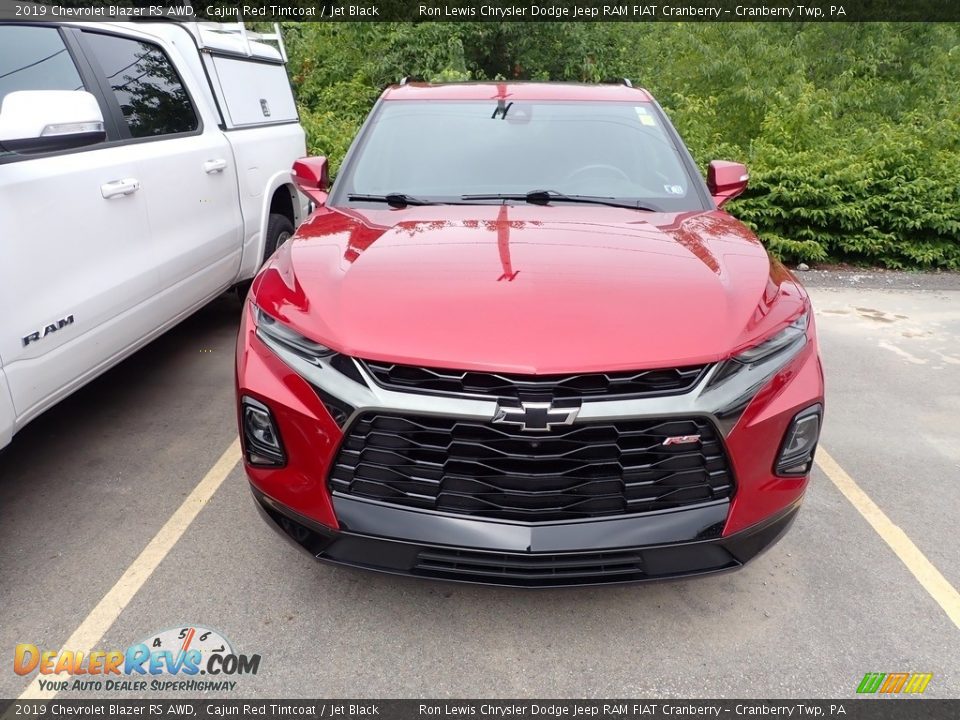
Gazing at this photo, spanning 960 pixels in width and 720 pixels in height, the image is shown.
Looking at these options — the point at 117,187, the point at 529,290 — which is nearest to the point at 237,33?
the point at 117,187

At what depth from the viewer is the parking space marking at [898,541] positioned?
108 inches

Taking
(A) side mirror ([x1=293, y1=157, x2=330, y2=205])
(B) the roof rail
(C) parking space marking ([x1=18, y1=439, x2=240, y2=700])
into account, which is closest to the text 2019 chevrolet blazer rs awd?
(C) parking space marking ([x1=18, y1=439, x2=240, y2=700])

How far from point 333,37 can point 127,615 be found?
41.9 ft

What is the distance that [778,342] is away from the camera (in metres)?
2.28

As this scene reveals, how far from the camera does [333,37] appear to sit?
43.7ft

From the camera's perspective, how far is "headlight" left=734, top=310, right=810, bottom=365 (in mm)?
2180

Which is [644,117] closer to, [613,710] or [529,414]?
[529,414]

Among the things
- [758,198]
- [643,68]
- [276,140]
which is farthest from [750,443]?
[643,68]

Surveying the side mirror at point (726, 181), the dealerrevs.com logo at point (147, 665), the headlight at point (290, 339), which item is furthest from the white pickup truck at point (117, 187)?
the side mirror at point (726, 181)

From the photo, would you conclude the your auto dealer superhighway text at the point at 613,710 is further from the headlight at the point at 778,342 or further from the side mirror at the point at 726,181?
the side mirror at the point at 726,181

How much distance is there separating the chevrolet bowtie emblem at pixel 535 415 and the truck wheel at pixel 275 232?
358cm

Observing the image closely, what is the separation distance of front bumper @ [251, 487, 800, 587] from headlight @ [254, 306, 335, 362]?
1.41 ft

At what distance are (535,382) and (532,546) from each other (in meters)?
0.47

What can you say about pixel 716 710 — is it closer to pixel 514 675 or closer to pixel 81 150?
pixel 514 675
